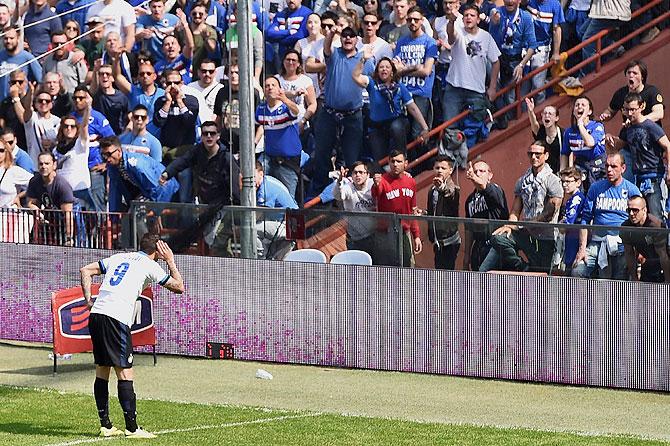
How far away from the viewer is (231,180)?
56.1 ft

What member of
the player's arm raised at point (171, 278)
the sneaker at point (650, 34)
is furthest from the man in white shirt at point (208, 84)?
the player's arm raised at point (171, 278)

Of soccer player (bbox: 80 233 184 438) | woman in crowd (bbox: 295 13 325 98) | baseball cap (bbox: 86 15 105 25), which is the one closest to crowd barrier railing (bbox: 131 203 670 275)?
woman in crowd (bbox: 295 13 325 98)

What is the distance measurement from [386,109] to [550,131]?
2.45 metres

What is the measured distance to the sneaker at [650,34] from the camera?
17266 mm

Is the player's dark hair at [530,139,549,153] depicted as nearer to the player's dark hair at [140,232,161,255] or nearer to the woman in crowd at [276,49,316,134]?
the woman in crowd at [276,49,316,134]

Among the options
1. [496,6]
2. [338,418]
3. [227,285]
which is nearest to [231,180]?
[227,285]

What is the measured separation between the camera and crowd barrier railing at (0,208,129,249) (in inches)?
664

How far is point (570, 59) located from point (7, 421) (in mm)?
8851

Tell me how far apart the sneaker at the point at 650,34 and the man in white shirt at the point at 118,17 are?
7.75 meters

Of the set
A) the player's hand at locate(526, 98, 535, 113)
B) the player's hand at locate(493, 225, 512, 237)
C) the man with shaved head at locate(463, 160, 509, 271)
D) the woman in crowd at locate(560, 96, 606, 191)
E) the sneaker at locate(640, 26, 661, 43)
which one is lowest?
the player's hand at locate(493, 225, 512, 237)

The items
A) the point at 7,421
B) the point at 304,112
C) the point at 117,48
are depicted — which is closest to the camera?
the point at 7,421

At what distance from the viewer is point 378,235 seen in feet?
49.7

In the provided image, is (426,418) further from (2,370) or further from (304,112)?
(304,112)

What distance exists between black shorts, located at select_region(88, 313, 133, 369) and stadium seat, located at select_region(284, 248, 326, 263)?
448cm
